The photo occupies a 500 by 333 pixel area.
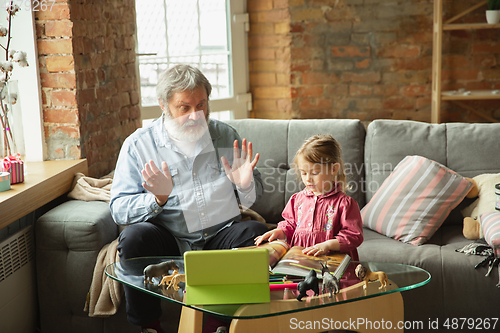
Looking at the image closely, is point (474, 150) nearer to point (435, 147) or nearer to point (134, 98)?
point (435, 147)

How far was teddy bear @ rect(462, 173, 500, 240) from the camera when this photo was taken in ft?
6.47

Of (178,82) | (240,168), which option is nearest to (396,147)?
(240,168)

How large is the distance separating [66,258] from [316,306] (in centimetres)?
115

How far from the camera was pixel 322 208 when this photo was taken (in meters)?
1.74

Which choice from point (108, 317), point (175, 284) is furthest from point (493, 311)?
point (108, 317)

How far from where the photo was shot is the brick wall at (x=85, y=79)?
7.25 feet

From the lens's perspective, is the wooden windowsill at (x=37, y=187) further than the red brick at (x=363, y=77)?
No

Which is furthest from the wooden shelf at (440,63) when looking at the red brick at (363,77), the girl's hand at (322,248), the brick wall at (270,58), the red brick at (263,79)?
the girl's hand at (322,248)

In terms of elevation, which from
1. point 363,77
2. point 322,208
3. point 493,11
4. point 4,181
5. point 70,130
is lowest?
point 322,208

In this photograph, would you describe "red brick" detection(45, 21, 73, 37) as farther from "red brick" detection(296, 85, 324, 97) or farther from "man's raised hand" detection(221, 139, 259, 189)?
"red brick" detection(296, 85, 324, 97)

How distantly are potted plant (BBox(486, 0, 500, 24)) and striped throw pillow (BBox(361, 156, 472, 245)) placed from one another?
1.57 meters

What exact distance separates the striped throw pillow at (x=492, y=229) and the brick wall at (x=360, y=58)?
177 cm

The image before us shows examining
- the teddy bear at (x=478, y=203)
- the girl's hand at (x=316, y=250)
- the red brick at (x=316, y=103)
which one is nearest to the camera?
the girl's hand at (x=316, y=250)

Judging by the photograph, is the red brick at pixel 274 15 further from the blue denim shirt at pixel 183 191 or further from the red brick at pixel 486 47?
the blue denim shirt at pixel 183 191
